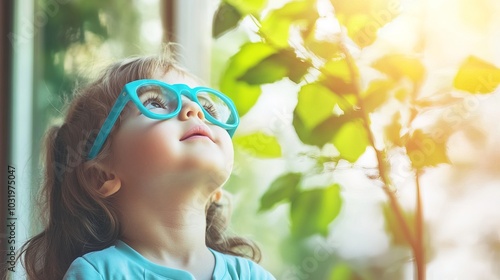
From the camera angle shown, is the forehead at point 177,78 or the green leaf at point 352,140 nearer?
the forehead at point 177,78

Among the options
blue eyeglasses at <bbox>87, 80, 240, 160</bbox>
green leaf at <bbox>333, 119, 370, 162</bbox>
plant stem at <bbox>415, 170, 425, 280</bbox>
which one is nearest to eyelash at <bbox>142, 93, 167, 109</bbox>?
blue eyeglasses at <bbox>87, 80, 240, 160</bbox>

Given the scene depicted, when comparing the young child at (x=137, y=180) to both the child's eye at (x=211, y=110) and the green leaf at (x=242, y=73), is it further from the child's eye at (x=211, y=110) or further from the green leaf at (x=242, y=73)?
the green leaf at (x=242, y=73)

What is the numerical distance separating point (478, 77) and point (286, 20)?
34cm

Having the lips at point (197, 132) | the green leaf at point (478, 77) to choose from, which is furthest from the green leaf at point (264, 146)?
the green leaf at point (478, 77)

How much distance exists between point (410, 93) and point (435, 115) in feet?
0.18

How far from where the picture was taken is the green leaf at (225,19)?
1295 millimetres

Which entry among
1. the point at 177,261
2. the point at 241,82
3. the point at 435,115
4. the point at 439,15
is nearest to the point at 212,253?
the point at 177,261

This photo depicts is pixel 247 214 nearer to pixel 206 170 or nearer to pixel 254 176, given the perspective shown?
pixel 254 176

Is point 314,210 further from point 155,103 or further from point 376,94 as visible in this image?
point 155,103

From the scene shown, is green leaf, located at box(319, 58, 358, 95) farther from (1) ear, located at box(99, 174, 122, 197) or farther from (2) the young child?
(1) ear, located at box(99, 174, 122, 197)

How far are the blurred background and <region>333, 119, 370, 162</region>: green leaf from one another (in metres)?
0.02

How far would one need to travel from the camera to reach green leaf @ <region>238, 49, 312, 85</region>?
126cm

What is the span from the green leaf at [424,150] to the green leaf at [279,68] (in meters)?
0.22

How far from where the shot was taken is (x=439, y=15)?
1.23 metres
